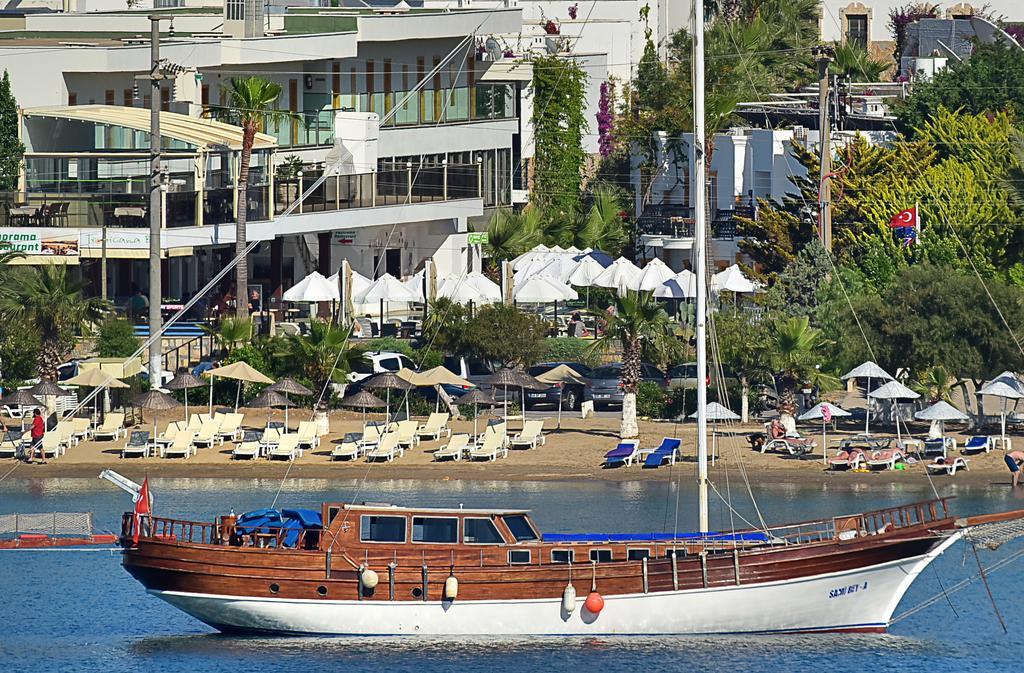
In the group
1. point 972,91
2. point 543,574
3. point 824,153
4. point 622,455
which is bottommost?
point 543,574

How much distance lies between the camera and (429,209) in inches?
3194

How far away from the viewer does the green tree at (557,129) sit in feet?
300

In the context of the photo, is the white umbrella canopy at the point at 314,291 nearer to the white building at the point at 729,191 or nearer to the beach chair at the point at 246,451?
the beach chair at the point at 246,451

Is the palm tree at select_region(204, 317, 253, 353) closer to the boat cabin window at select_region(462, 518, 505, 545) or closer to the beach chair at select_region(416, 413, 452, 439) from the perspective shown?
the beach chair at select_region(416, 413, 452, 439)

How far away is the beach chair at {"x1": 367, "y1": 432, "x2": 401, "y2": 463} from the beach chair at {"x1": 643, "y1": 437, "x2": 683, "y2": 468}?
261 inches

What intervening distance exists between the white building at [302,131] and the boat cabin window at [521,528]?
33817mm

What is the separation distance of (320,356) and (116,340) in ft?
22.1

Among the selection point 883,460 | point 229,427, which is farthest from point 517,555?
point 229,427

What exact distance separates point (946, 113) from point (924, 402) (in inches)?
920

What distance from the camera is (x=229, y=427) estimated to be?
5547 cm

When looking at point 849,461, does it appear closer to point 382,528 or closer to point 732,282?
point 732,282

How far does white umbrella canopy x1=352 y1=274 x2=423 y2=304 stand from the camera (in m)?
64.4

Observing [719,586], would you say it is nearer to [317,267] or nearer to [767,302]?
[767,302]

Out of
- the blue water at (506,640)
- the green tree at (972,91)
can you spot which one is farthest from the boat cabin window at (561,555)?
the green tree at (972,91)
